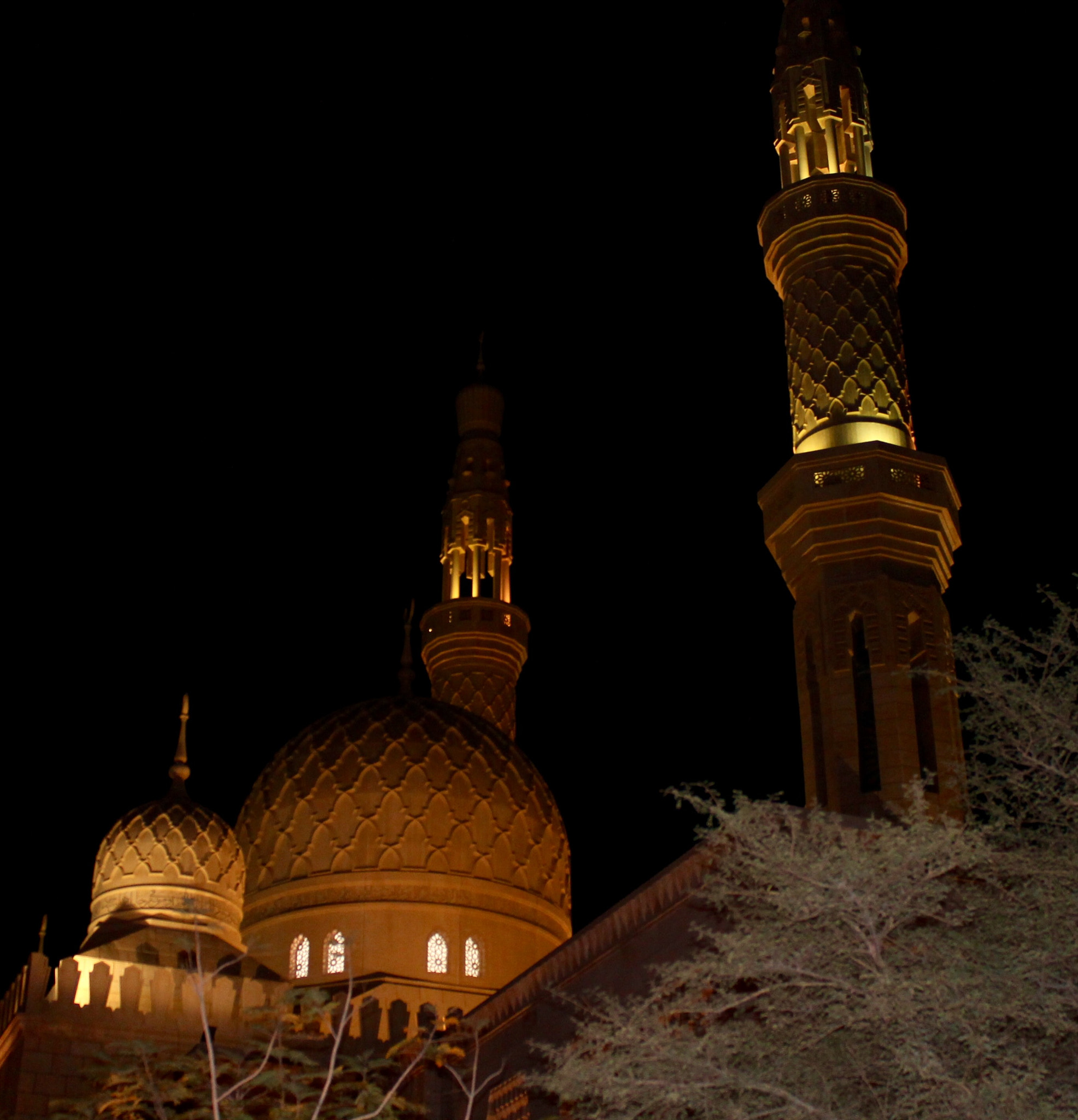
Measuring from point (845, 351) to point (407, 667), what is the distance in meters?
10.2

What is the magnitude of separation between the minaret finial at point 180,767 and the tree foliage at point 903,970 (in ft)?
51.5

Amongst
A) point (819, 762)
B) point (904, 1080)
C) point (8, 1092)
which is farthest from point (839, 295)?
point (8, 1092)

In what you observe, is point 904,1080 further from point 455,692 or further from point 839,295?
point 455,692

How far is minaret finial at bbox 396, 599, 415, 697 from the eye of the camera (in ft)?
82.5

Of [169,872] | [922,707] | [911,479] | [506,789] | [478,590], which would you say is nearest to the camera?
[922,707]

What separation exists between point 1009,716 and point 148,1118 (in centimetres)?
824

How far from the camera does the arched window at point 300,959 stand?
21.9 meters

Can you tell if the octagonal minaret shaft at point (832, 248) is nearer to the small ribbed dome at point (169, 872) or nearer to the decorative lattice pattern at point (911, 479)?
the decorative lattice pattern at point (911, 479)

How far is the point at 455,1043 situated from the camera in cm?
1791

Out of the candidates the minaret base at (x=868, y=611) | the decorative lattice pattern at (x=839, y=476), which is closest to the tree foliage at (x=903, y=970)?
the minaret base at (x=868, y=611)

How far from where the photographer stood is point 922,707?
16.9 metres

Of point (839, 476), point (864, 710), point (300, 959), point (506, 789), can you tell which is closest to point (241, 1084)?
point (864, 710)

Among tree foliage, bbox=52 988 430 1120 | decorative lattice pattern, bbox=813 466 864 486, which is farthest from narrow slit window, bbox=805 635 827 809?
tree foliage, bbox=52 988 430 1120

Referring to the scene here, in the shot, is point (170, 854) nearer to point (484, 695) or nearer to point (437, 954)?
point (437, 954)
